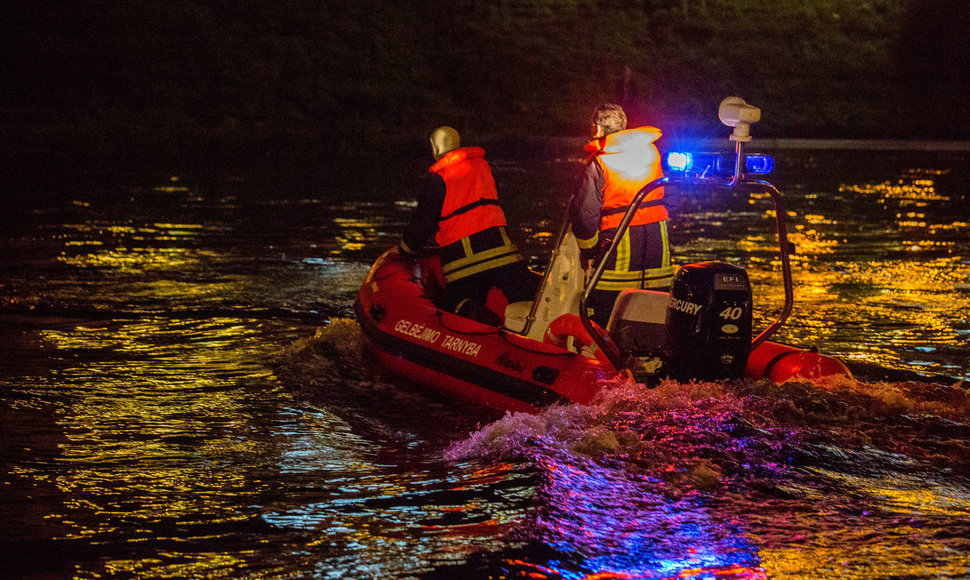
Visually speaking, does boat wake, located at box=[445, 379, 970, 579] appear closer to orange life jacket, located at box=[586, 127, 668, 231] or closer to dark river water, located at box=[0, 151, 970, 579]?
dark river water, located at box=[0, 151, 970, 579]

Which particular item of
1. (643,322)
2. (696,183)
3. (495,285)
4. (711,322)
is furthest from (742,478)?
(495,285)

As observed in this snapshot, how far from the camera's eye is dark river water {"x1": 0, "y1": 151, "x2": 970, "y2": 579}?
12.5ft

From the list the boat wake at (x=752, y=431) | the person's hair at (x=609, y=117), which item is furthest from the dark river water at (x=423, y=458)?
the person's hair at (x=609, y=117)

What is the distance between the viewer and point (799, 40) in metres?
38.7

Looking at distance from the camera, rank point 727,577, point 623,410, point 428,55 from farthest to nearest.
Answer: point 428,55
point 623,410
point 727,577

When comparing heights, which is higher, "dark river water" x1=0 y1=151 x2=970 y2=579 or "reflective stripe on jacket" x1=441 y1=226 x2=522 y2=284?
"reflective stripe on jacket" x1=441 y1=226 x2=522 y2=284

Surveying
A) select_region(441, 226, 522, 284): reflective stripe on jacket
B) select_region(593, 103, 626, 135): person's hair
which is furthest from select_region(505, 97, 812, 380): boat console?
select_region(441, 226, 522, 284): reflective stripe on jacket

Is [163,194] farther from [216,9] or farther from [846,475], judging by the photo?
[216,9]

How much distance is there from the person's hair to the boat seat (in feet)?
2.95

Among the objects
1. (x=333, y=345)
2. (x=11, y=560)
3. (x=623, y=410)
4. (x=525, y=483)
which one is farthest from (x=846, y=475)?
(x=333, y=345)

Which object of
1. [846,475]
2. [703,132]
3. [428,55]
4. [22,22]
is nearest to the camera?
[846,475]

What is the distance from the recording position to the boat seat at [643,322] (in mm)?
5047

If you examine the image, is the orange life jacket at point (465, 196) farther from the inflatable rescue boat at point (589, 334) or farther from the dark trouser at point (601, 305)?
the dark trouser at point (601, 305)

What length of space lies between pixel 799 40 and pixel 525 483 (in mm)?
37088
